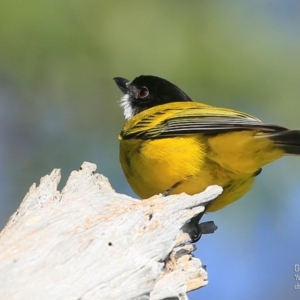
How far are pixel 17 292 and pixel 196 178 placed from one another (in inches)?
56.3

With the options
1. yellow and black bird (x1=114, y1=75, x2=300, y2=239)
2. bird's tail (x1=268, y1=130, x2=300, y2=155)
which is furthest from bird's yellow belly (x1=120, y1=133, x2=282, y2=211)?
bird's tail (x1=268, y1=130, x2=300, y2=155)

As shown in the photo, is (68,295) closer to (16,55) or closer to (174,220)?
(174,220)

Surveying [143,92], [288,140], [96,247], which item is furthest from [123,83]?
[96,247]

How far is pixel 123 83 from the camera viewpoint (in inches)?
196

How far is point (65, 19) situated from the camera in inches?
201

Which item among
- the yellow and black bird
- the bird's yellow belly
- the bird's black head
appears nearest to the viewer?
the yellow and black bird

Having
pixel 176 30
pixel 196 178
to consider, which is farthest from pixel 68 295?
pixel 176 30

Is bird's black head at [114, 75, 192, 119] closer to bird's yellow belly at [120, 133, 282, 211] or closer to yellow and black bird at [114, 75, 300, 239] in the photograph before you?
yellow and black bird at [114, 75, 300, 239]

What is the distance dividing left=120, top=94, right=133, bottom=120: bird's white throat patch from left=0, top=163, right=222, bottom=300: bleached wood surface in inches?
65.6

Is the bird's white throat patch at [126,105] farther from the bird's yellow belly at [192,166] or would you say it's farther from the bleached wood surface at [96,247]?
the bleached wood surface at [96,247]

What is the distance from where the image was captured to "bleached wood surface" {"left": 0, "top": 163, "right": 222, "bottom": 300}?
2.66m

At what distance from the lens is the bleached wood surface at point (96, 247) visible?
2.66m

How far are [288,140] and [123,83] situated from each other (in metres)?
1.83

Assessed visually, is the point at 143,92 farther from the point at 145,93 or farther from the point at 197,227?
the point at 197,227
